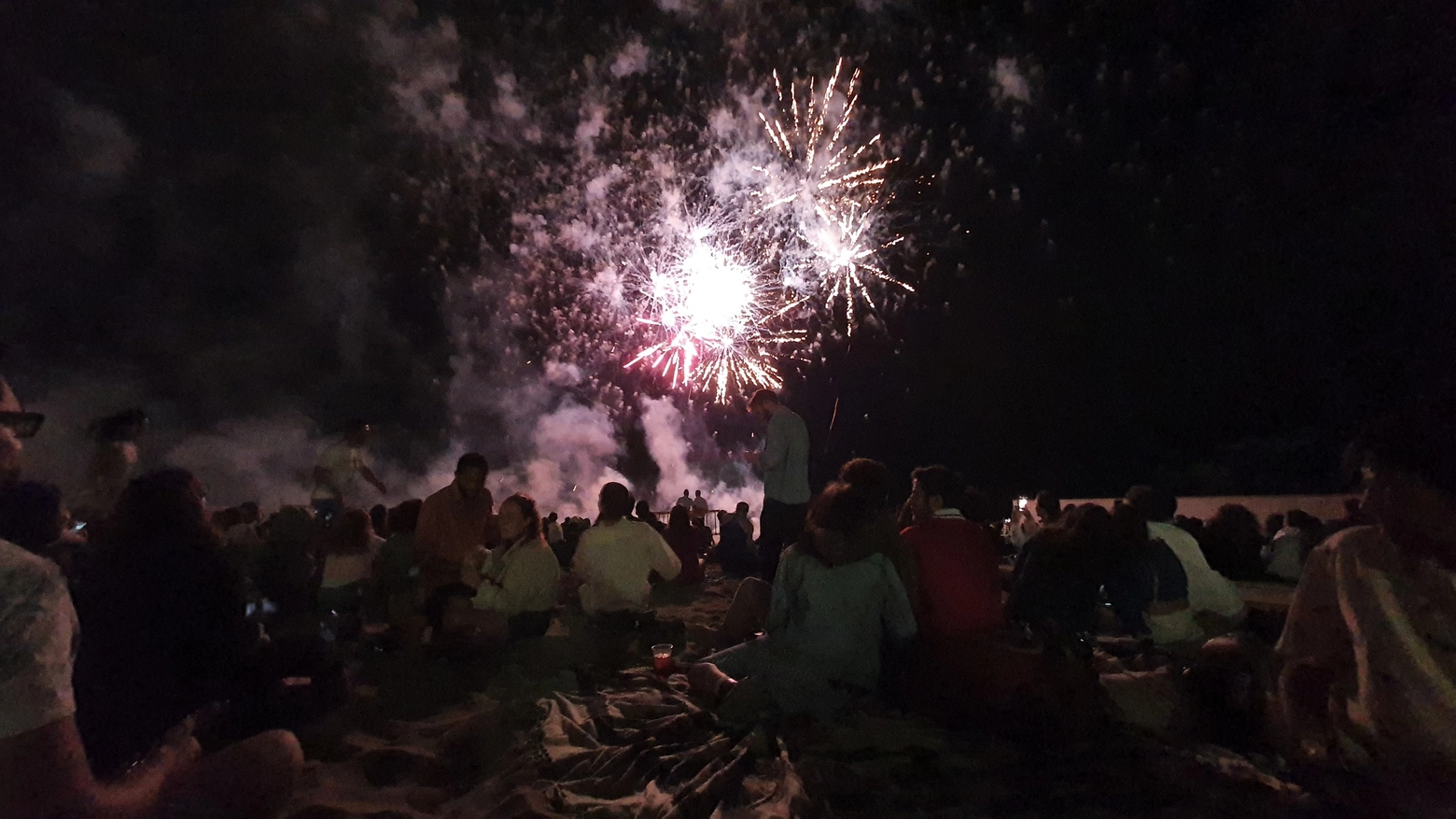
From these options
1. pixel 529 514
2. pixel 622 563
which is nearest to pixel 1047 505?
pixel 622 563

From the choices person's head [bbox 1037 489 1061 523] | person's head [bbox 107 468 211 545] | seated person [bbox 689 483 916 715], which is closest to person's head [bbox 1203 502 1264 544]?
person's head [bbox 1037 489 1061 523]

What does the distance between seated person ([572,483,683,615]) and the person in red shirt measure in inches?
91.5

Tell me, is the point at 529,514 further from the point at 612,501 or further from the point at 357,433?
the point at 357,433

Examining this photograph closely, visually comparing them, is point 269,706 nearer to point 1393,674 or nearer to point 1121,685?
point 1121,685

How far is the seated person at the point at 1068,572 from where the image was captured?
164 inches

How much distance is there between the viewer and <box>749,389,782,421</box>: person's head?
625 centimetres

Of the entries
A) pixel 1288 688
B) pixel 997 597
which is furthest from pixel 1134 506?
pixel 1288 688

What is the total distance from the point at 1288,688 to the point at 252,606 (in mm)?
6258

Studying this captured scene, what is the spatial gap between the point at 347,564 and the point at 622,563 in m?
2.16

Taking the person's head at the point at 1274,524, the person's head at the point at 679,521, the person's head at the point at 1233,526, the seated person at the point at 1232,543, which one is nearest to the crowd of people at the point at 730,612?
the seated person at the point at 1232,543

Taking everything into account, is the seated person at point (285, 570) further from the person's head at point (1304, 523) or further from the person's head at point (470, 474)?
the person's head at point (1304, 523)

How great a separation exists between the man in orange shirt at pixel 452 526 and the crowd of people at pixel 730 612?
0.06 ft

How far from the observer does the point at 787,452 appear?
607 cm

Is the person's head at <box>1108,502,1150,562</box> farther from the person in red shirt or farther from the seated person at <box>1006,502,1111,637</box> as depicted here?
the person in red shirt
